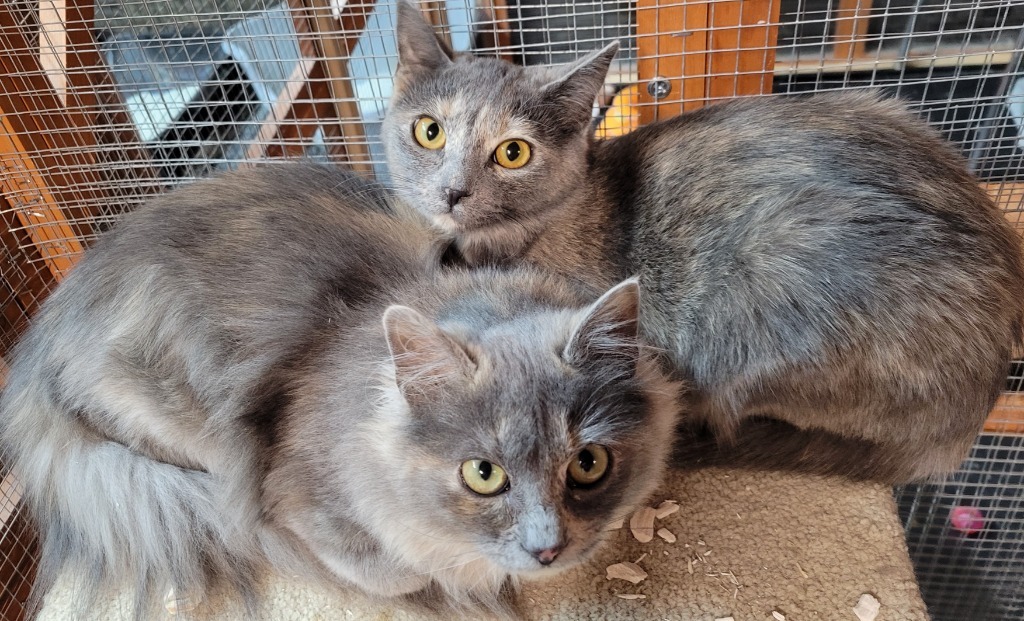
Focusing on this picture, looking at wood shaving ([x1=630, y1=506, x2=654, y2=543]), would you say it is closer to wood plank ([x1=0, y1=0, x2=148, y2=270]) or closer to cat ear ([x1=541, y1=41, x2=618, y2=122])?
cat ear ([x1=541, y1=41, x2=618, y2=122])

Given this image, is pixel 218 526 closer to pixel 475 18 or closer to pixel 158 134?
pixel 158 134

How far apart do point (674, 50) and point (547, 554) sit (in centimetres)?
146

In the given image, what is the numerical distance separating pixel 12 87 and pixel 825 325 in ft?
7.15

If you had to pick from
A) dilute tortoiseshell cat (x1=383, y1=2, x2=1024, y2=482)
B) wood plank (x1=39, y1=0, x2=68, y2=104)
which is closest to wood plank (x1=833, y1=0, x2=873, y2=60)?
dilute tortoiseshell cat (x1=383, y1=2, x2=1024, y2=482)

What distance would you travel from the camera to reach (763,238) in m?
1.44

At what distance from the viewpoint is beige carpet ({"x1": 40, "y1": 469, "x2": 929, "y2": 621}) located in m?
1.40

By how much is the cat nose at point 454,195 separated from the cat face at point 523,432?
0.45m

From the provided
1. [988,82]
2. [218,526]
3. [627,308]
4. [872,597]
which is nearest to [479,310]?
[627,308]

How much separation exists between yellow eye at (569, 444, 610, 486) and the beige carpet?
1.41 ft

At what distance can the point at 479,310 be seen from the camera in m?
1.27

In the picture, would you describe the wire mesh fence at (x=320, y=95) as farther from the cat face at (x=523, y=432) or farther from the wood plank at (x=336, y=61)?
the cat face at (x=523, y=432)

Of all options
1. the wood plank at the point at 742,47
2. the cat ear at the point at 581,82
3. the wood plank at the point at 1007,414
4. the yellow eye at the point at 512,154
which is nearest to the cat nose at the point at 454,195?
the yellow eye at the point at 512,154

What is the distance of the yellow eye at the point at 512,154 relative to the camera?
1.58m

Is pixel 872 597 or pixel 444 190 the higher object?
pixel 444 190
